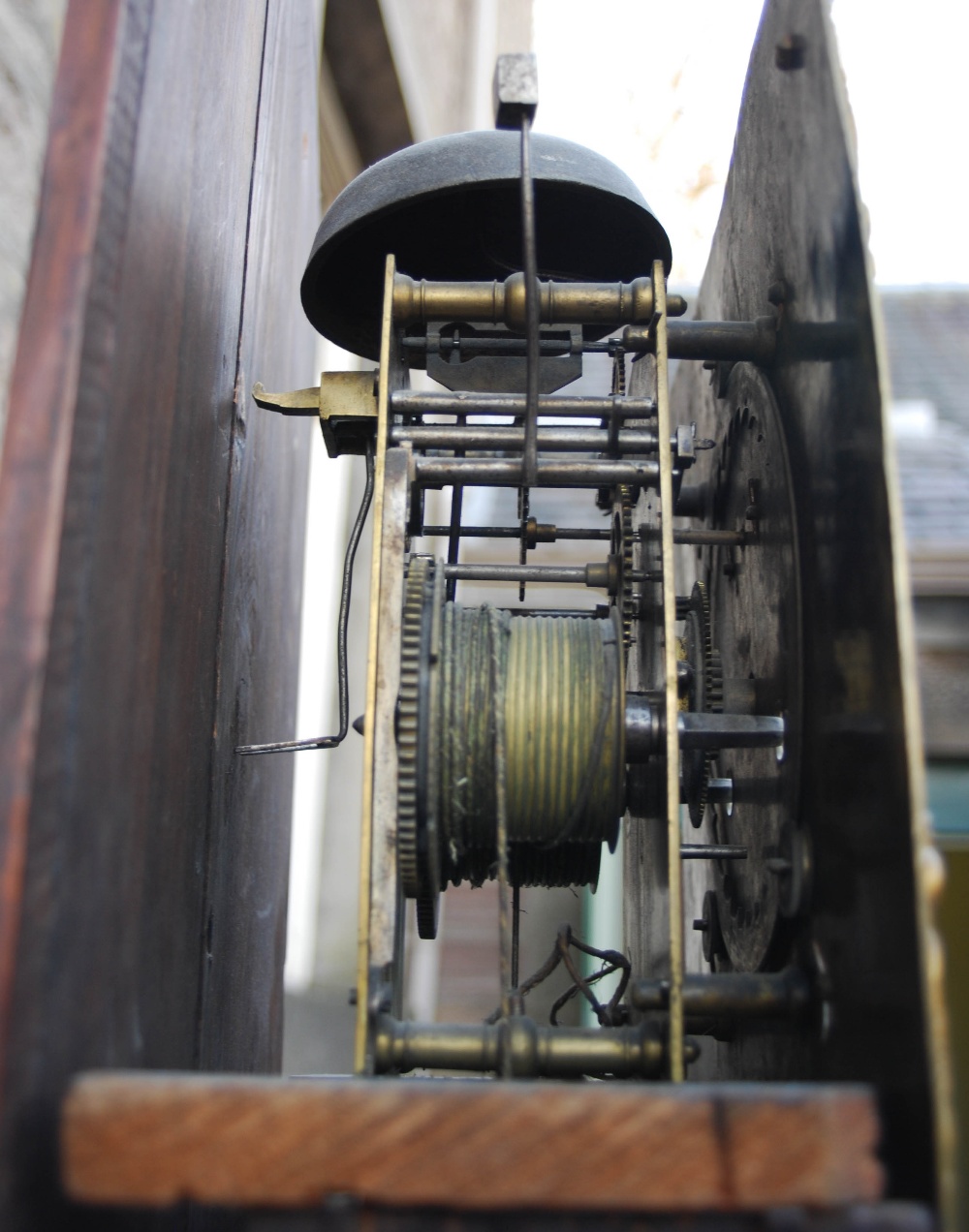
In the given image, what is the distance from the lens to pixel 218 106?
180 centimetres

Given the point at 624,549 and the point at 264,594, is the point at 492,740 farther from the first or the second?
the point at 264,594

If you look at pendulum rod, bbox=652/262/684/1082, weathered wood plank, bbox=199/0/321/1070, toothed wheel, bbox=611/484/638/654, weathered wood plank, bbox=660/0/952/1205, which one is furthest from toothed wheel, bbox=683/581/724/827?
weathered wood plank, bbox=199/0/321/1070

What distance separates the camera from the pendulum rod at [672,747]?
4.46ft

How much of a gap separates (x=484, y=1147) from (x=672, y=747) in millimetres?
558

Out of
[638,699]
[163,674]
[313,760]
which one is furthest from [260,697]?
[313,760]

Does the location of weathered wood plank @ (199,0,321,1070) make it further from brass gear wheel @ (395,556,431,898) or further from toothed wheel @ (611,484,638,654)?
toothed wheel @ (611,484,638,654)

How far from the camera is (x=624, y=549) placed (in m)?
1.87

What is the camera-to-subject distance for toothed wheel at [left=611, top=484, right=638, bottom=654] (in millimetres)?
1849

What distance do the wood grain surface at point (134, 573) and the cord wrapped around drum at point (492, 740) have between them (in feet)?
1.12

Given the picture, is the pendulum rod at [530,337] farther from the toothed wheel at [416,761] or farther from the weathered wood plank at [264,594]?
the weathered wood plank at [264,594]

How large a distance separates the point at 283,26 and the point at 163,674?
158cm

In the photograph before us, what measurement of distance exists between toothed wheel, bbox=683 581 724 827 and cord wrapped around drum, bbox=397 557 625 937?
Answer: 29cm

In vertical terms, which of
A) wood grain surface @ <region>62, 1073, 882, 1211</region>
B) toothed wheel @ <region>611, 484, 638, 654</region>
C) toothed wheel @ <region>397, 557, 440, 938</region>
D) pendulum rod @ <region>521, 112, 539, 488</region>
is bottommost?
wood grain surface @ <region>62, 1073, 882, 1211</region>

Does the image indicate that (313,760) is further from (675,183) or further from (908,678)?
(675,183)
